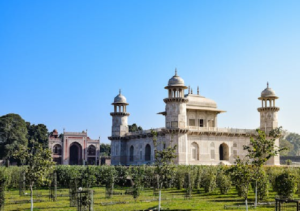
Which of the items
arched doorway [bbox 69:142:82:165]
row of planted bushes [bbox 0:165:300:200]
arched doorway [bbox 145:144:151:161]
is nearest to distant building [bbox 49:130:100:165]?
arched doorway [bbox 69:142:82:165]

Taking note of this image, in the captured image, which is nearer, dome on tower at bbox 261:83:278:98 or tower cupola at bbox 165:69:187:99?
tower cupola at bbox 165:69:187:99

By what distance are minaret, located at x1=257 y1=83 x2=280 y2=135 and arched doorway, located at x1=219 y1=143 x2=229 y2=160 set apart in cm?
572

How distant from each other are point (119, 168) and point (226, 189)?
14.1 m

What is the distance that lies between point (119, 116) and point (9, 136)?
23.5 m

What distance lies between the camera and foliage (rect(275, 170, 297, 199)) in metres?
28.3

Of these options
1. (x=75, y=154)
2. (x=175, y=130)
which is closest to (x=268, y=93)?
(x=175, y=130)

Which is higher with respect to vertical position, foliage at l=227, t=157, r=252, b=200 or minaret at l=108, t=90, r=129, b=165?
minaret at l=108, t=90, r=129, b=165

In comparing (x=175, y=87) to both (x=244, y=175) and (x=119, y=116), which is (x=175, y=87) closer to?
(x=119, y=116)

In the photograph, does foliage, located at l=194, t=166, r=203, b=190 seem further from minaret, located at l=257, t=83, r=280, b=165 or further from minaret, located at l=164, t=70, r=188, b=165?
minaret, located at l=257, t=83, r=280, b=165

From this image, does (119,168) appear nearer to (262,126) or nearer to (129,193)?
(129,193)

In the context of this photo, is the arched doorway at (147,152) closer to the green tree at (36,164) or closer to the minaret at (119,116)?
the minaret at (119,116)

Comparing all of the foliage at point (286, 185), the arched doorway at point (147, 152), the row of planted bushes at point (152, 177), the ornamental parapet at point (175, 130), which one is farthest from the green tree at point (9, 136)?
the foliage at point (286, 185)

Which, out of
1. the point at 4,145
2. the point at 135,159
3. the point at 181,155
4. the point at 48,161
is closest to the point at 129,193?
the point at 48,161

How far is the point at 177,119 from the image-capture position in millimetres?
48844
